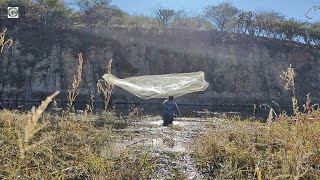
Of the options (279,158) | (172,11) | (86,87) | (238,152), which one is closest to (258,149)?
(238,152)

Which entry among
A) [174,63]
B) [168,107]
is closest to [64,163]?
[168,107]

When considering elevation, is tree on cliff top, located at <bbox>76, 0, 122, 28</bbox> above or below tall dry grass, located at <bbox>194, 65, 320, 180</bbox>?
above

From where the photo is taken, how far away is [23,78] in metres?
39.9

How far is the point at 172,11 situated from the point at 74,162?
50163mm

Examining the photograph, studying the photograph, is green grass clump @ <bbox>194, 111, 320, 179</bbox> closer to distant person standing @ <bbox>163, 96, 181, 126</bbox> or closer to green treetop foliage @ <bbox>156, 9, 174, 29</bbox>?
distant person standing @ <bbox>163, 96, 181, 126</bbox>

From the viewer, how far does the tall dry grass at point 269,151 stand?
199 inches

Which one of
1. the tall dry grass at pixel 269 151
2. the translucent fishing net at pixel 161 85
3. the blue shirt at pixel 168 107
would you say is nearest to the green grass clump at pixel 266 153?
the tall dry grass at pixel 269 151

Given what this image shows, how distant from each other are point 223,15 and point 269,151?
169 ft

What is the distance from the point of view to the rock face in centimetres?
4012

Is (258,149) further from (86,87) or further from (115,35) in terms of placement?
(115,35)

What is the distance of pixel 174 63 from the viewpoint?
46.7 meters

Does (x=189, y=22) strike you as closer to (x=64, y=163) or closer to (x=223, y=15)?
(x=223, y=15)

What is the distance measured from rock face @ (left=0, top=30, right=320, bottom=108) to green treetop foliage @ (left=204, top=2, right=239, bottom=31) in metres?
4.37

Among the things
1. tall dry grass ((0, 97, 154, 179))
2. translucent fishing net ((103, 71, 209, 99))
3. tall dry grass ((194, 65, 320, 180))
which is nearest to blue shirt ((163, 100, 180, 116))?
translucent fishing net ((103, 71, 209, 99))
